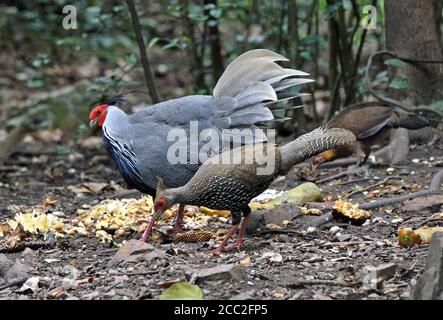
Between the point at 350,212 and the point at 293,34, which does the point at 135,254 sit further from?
the point at 293,34

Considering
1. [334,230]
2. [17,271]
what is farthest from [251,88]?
[17,271]

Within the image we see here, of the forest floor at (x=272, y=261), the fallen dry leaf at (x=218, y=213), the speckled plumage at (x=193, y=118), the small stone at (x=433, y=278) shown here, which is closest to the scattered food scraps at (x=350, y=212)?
the forest floor at (x=272, y=261)

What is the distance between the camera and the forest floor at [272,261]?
3920 mm

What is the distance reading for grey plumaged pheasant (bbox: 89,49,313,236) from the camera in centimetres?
552

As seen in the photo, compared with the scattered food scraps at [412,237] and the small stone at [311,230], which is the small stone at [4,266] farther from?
the scattered food scraps at [412,237]

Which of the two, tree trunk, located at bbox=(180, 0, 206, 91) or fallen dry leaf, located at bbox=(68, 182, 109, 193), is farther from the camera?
tree trunk, located at bbox=(180, 0, 206, 91)

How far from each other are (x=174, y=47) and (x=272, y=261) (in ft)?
13.7

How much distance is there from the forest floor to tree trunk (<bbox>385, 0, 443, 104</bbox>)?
899 millimetres

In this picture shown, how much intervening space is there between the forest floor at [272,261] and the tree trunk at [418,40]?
2.95 ft

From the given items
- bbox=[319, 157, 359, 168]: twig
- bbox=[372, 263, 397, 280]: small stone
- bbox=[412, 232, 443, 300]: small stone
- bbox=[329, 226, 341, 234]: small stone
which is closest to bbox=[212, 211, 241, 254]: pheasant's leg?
bbox=[329, 226, 341, 234]: small stone

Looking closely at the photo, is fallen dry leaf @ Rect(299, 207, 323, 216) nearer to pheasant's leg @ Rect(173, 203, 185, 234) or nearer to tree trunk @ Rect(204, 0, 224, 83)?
pheasant's leg @ Rect(173, 203, 185, 234)

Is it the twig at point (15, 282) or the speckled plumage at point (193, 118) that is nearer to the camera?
the twig at point (15, 282)
